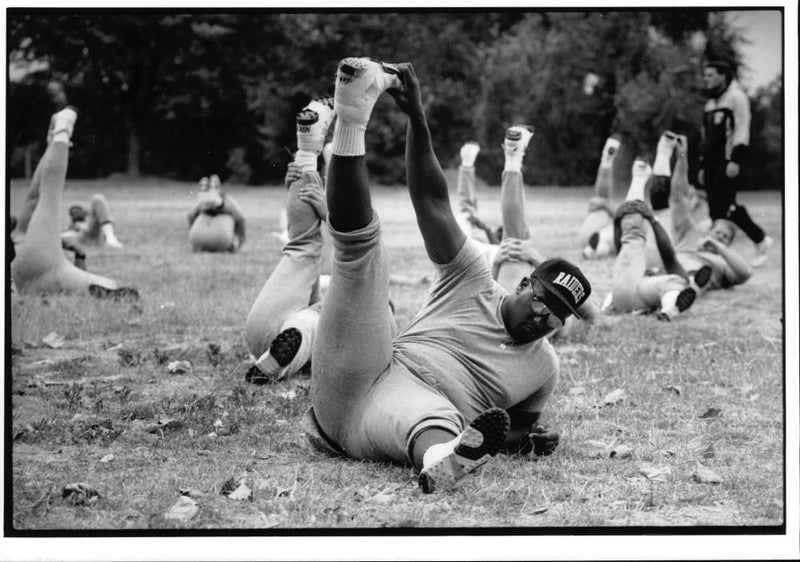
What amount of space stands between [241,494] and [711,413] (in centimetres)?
237

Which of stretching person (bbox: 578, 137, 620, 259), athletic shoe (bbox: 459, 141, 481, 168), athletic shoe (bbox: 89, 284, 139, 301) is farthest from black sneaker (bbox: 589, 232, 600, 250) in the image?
athletic shoe (bbox: 89, 284, 139, 301)

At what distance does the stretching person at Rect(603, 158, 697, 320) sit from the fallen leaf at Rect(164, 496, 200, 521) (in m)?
4.53

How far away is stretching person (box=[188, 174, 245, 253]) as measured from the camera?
1105cm

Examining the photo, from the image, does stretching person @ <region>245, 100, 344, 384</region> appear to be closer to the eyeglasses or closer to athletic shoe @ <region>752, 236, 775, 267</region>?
the eyeglasses

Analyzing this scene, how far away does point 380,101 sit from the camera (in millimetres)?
10086

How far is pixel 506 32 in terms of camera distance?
1178 cm

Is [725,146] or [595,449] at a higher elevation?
[725,146]

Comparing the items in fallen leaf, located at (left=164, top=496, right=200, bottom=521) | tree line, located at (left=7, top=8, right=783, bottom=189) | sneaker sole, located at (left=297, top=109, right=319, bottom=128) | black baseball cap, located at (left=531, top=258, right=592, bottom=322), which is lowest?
fallen leaf, located at (left=164, top=496, right=200, bottom=521)

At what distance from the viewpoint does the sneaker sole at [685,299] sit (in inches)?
282

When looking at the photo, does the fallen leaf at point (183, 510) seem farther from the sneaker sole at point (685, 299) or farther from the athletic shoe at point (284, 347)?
the sneaker sole at point (685, 299)

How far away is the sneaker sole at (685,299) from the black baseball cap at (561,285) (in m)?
3.51

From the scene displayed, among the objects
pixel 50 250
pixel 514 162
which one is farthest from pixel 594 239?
pixel 50 250

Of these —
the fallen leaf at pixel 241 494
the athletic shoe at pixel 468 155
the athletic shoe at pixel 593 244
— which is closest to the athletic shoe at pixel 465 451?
the fallen leaf at pixel 241 494

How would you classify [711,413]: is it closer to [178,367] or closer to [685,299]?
[685,299]
